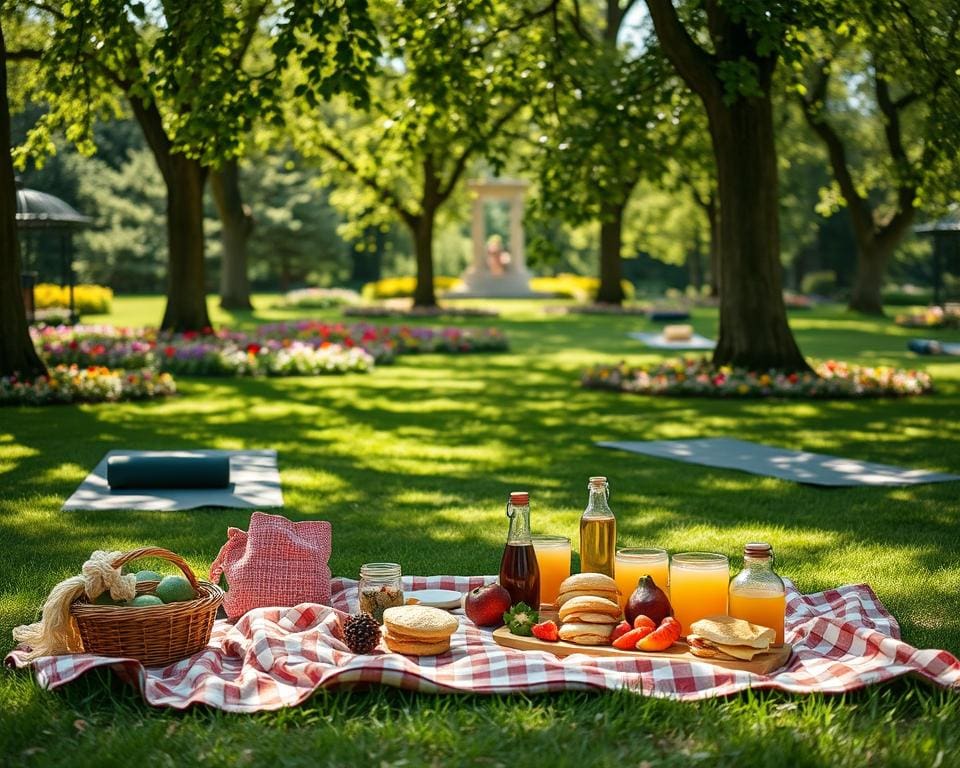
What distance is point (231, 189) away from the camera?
29531 millimetres

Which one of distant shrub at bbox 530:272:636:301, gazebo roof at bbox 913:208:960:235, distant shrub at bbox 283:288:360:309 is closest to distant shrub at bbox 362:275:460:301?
distant shrub at bbox 283:288:360:309

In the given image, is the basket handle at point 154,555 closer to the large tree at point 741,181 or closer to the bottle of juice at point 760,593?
the bottle of juice at point 760,593

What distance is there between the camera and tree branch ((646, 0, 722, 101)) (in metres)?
12.1

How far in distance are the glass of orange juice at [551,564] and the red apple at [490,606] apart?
0.22 meters

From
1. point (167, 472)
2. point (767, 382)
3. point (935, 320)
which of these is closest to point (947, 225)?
point (935, 320)

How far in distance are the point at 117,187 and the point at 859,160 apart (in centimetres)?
2941

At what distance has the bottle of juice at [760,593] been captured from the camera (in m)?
4.32

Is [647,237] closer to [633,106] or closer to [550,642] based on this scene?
[633,106]

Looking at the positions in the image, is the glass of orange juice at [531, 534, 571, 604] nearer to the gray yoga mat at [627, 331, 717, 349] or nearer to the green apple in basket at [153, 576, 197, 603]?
the green apple in basket at [153, 576, 197, 603]

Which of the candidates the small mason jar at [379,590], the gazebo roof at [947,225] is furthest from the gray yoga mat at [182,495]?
the gazebo roof at [947,225]

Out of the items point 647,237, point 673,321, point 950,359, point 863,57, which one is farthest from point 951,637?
point 647,237

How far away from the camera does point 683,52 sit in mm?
12406

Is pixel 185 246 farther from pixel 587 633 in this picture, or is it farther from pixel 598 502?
pixel 587 633

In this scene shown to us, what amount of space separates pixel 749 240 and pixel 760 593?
971 centimetres
